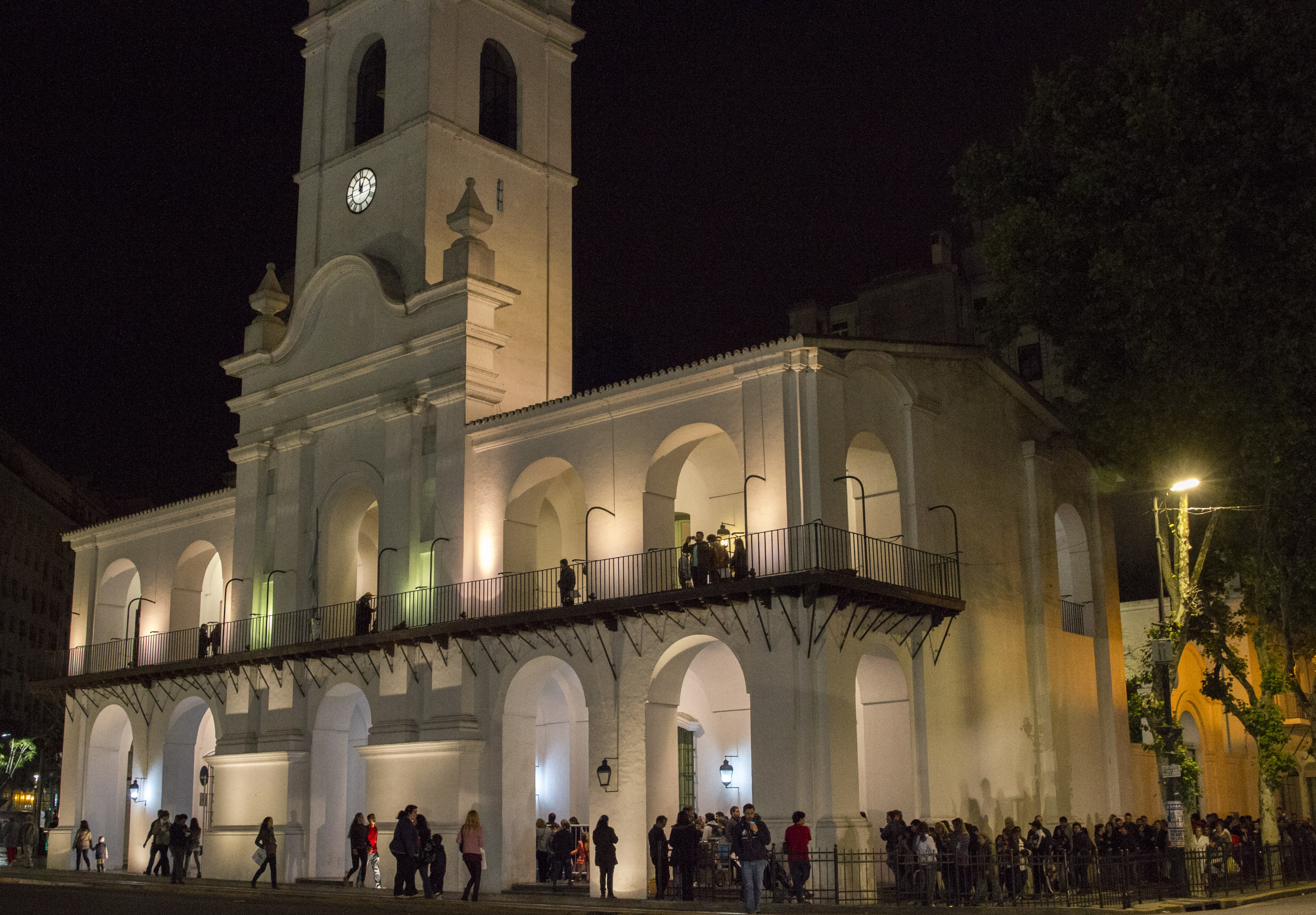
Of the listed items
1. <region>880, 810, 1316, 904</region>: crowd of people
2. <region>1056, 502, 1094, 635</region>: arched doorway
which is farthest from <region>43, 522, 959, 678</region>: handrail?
<region>1056, 502, 1094, 635</region>: arched doorway

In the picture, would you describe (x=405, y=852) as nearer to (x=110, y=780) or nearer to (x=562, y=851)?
(x=562, y=851)

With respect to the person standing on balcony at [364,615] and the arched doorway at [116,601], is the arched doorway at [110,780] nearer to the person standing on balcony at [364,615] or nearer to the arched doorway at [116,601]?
the arched doorway at [116,601]

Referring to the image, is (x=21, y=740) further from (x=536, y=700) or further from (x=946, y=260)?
(x=946, y=260)

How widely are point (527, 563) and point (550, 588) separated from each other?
0.78 m

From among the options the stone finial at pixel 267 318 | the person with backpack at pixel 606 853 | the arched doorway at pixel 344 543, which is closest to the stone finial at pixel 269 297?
the stone finial at pixel 267 318

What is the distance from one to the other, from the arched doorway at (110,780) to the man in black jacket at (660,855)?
62.3 ft

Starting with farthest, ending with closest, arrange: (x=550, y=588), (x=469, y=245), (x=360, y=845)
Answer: (x=469, y=245)
(x=550, y=588)
(x=360, y=845)

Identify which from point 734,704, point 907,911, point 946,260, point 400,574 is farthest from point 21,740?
point 907,911

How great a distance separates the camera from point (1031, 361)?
5097cm

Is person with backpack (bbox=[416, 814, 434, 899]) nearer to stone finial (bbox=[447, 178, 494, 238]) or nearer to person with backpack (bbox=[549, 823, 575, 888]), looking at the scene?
person with backpack (bbox=[549, 823, 575, 888])

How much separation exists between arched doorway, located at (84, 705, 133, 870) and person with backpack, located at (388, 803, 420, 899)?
15017 millimetres

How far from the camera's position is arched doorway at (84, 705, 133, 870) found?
36.6 meters

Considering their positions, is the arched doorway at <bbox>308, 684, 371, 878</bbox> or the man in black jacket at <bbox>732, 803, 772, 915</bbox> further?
the arched doorway at <bbox>308, 684, 371, 878</bbox>

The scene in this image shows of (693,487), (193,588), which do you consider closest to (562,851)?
(693,487)
